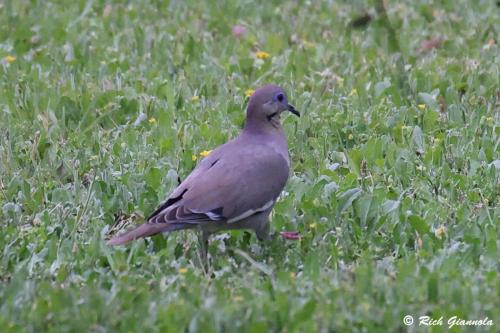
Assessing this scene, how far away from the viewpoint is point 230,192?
6.05m

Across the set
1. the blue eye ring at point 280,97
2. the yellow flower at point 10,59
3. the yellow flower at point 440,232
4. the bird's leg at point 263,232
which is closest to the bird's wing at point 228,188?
the bird's leg at point 263,232

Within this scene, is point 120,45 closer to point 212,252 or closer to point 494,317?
point 212,252

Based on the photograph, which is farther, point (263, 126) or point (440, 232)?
point (263, 126)

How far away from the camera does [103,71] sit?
29.4 ft

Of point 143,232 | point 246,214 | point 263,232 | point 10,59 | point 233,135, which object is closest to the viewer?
point 143,232

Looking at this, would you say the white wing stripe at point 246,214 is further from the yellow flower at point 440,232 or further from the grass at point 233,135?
the yellow flower at point 440,232

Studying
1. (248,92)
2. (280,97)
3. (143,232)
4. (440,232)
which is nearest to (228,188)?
(143,232)

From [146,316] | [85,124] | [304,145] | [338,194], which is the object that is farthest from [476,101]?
[146,316]

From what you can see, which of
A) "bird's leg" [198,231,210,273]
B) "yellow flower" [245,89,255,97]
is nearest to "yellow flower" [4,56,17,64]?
"yellow flower" [245,89,255,97]

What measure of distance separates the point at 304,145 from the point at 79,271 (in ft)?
7.53

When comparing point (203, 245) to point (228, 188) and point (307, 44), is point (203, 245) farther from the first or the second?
point (307, 44)

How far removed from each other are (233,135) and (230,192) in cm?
183

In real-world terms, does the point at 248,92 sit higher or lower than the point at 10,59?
lower

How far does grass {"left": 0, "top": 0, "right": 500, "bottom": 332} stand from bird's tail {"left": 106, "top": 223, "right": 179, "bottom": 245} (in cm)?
11
